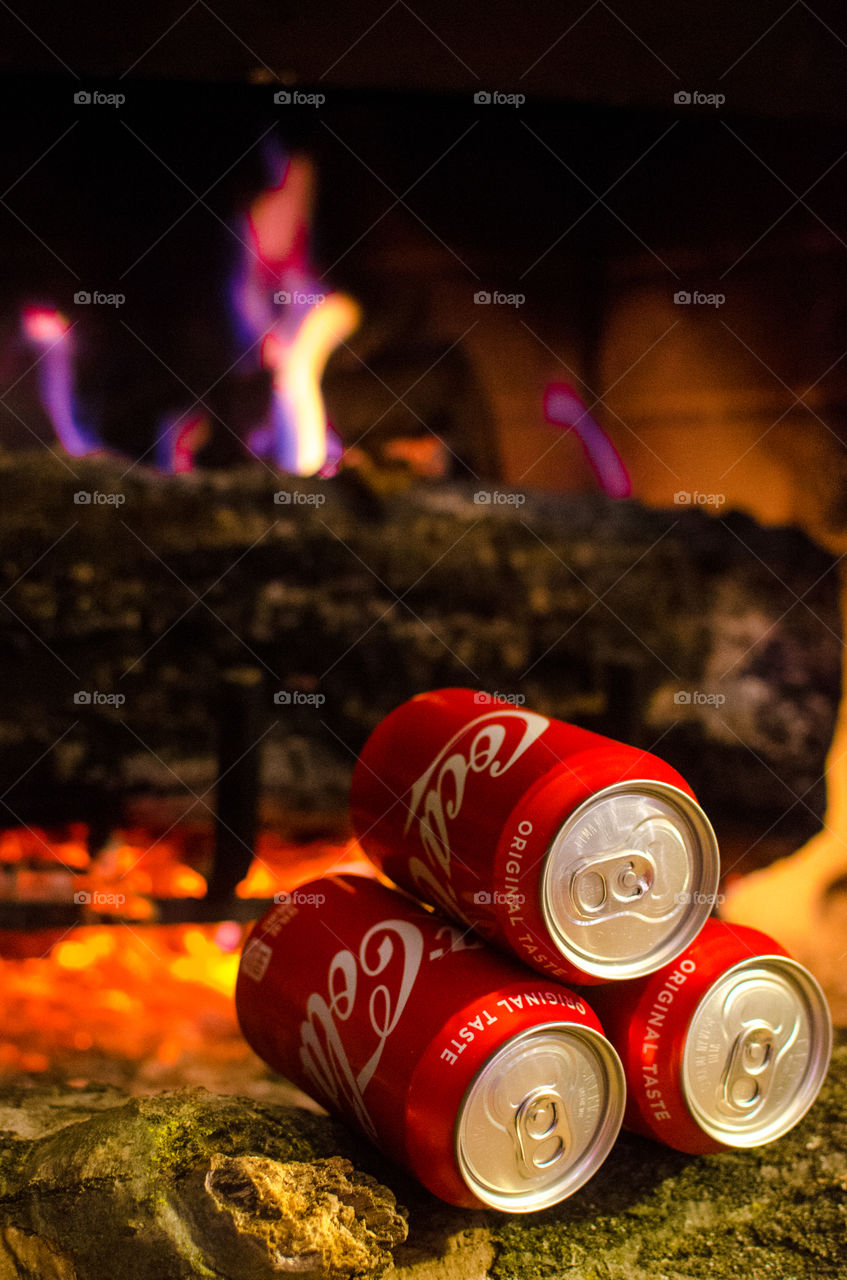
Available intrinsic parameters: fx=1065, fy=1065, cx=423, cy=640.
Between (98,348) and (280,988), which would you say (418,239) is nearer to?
(98,348)

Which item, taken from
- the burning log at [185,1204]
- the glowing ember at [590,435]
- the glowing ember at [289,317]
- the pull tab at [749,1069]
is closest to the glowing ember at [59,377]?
the glowing ember at [289,317]

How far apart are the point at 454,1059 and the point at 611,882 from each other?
34cm

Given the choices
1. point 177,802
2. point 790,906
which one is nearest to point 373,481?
point 177,802

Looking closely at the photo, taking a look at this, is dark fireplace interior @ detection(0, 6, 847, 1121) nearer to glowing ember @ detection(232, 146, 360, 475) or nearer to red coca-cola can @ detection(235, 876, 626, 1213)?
glowing ember @ detection(232, 146, 360, 475)

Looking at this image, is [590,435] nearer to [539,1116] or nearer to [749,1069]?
[749,1069]

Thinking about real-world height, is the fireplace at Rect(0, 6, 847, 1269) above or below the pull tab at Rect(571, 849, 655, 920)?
above

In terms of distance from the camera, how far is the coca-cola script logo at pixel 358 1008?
1602 mm

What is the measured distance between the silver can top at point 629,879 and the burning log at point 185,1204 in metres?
0.48

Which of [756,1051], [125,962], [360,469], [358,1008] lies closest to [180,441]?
[360,469]

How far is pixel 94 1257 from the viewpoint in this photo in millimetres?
1448

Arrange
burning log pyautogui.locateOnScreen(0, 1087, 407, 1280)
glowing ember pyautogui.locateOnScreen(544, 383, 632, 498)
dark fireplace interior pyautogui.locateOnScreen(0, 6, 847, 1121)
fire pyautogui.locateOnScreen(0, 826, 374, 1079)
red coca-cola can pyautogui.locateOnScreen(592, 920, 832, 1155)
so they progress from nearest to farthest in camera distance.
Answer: burning log pyautogui.locateOnScreen(0, 1087, 407, 1280) → red coca-cola can pyautogui.locateOnScreen(592, 920, 832, 1155) → fire pyautogui.locateOnScreen(0, 826, 374, 1079) → dark fireplace interior pyautogui.locateOnScreen(0, 6, 847, 1121) → glowing ember pyautogui.locateOnScreen(544, 383, 632, 498)

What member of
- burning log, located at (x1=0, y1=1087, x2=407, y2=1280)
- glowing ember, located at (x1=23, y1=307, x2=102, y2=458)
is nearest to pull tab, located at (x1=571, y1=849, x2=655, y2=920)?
burning log, located at (x1=0, y1=1087, x2=407, y2=1280)

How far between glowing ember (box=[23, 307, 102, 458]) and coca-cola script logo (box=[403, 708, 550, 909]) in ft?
4.54

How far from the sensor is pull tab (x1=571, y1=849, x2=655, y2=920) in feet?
5.06
